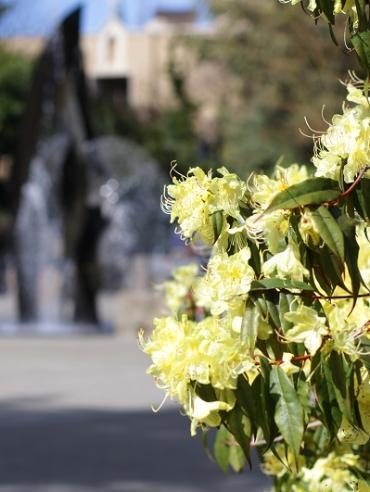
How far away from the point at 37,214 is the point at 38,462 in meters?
11.6

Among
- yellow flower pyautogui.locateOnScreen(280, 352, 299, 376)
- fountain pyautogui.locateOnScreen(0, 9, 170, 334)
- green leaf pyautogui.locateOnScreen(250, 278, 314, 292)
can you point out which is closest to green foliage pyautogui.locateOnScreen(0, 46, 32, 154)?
fountain pyautogui.locateOnScreen(0, 9, 170, 334)

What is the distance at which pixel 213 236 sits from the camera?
7.17 feet

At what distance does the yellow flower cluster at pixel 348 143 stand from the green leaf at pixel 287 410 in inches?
15.7

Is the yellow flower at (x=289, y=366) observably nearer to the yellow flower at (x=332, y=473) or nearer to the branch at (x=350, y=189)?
the branch at (x=350, y=189)

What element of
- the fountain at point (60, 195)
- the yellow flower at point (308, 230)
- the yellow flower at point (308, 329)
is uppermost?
the yellow flower at point (308, 230)

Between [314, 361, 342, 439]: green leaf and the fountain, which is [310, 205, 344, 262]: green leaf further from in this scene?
the fountain

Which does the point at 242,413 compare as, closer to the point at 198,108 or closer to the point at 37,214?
the point at 37,214

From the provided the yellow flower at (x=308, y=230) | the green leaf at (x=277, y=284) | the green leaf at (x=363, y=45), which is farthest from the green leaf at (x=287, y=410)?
the green leaf at (x=363, y=45)

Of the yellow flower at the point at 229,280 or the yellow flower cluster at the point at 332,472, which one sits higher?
the yellow flower at the point at 229,280

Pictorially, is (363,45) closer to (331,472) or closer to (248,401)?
(248,401)

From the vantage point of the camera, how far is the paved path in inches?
275

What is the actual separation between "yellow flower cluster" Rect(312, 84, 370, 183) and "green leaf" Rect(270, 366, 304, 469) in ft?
1.31

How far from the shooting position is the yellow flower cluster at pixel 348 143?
2.06m

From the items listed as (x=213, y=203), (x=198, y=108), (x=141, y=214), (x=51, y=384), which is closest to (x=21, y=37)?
(x=198, y=108)
